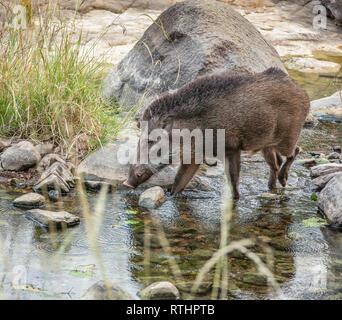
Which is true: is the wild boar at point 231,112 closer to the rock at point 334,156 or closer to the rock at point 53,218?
the rock at point 53,218

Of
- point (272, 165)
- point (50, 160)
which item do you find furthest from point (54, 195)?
point (272, 165)

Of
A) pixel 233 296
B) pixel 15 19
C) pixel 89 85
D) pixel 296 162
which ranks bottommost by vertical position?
pixel 296 162

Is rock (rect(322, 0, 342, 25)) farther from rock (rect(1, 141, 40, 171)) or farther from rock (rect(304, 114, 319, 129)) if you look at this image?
rock (rect(1, 141, 40, 171))

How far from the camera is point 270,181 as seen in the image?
602 cm

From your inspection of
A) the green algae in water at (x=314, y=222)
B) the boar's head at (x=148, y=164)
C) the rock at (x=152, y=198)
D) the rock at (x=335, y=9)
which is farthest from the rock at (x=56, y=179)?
the rock at (x=335, y=9)

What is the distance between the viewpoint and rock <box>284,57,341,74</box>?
13164mm

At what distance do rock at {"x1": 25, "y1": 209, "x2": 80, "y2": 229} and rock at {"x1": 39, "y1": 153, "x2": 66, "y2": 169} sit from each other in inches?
50.6

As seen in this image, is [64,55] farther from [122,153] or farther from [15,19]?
[122,153]

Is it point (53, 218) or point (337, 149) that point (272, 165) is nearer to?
point (337, 149)

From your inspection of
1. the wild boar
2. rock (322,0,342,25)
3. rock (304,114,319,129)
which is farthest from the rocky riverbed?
rock (322,0,342,25)

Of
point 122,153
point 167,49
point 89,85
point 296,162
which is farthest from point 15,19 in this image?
point 296,162

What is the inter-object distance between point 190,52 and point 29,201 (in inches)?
143

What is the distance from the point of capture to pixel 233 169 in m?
5.52

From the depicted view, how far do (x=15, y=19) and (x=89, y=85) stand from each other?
3.77 ft
